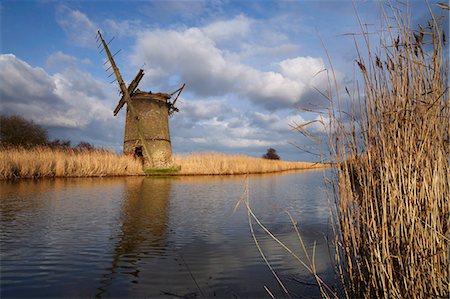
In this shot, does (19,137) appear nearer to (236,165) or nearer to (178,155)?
(178,155)

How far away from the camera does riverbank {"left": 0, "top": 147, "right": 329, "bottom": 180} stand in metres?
12.0

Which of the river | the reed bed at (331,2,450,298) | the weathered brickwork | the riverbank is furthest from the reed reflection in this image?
the weathered brickwork

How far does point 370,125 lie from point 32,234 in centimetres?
389

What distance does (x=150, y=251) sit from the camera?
3102mm

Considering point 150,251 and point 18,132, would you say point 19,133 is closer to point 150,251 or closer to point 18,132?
point 18,132

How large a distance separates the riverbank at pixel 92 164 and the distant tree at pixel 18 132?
5.62m

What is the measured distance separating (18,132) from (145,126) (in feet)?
34.3

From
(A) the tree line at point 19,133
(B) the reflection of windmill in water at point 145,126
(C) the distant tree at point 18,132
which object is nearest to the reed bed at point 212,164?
(B) the reflection of windmill in water at point 145,126

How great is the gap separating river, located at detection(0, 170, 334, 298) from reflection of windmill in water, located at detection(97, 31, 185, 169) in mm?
10636

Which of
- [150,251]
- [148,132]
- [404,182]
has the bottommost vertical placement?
[150,251]

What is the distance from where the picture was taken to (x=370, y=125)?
2.14m

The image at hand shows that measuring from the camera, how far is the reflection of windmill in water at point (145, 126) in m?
16.2

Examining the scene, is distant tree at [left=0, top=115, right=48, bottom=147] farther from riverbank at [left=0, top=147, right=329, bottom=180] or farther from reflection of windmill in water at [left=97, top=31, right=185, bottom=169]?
reflection of windmill in water at [left=97, top=31, right=185, bottom=169]

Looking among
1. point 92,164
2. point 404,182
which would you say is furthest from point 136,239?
point 92,164
